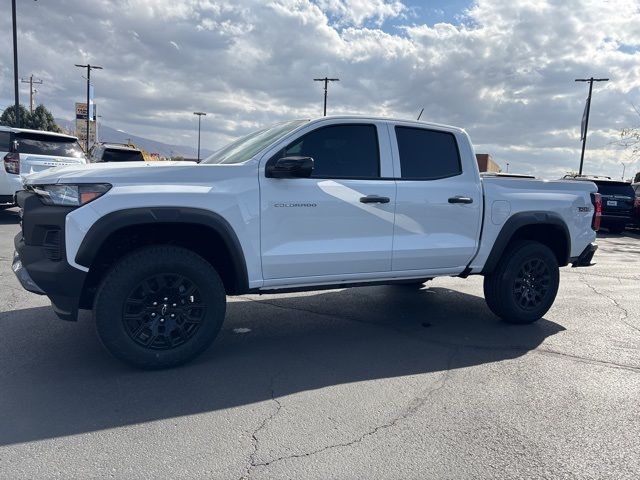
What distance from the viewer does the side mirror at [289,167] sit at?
3859 millimetres

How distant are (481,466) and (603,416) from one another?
119 cm

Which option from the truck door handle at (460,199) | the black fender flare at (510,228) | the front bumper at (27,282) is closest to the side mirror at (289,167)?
the truck door handle at (460,199)

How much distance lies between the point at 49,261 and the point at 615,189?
17350 millimetres

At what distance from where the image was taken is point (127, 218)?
354 cm

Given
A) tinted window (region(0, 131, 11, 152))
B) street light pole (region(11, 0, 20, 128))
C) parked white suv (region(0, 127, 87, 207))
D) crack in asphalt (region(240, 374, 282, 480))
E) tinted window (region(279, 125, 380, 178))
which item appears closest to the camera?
crack in asphalt (region(240, 374, 282, 480))

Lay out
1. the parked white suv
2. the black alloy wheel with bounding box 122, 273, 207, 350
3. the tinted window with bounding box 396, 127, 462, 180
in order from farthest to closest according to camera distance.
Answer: the parked white suv, the tinted window with bounding box 396, 127, 462, 180, the black alloy wheel with bounding box 122, 273, 207, 350

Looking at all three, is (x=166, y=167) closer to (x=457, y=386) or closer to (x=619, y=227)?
(x=457, y=386)

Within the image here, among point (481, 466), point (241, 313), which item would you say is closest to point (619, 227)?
point (241, 313)

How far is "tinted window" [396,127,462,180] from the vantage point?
4.79 m

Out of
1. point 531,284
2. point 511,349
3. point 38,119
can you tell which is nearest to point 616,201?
point 531,284

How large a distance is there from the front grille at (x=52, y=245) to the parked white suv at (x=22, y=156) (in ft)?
25.5

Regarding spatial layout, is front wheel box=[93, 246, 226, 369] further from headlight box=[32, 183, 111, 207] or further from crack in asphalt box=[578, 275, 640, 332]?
crack in asphalt box=[578, 275, 640, 332]

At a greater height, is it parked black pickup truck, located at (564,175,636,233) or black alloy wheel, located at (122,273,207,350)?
parked black pickup truck, located at (564,175,636,233)

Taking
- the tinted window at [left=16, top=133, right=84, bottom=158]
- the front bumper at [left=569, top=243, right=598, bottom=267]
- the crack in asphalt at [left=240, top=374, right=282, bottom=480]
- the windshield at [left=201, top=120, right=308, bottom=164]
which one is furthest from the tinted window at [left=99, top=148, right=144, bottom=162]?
the crack in asphalt at [left=240, top=374, right=282, bottom=480]
